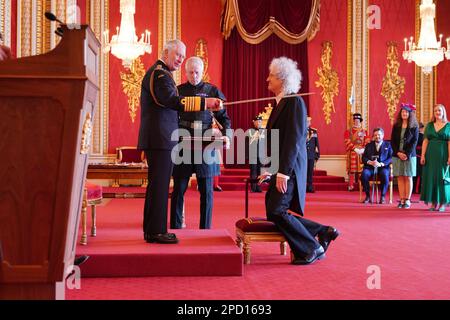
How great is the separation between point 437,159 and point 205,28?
7203 millimetres

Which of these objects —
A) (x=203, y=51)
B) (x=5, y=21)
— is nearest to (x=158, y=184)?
(x=5, y=21)

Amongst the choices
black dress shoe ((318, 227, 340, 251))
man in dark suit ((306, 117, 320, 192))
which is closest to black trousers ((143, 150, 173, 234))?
black dress shoe ((318, 227, 340, 251))

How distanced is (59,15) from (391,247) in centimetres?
483

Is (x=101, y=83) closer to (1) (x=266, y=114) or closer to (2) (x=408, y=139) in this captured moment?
(1) (x=266, y=114)

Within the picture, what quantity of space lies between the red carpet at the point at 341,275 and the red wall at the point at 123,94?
6875mm

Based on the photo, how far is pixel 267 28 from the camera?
13469 millimetres

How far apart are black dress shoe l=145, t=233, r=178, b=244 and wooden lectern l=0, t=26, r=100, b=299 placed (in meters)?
1.52

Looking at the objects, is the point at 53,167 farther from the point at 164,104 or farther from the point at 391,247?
the point at 391,247

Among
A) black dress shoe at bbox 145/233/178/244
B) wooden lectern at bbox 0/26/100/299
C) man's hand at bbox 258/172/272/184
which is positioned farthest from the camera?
man's hand at bbox 258/172/272/184

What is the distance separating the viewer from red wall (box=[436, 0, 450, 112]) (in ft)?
43.1

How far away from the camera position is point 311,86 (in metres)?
13.8

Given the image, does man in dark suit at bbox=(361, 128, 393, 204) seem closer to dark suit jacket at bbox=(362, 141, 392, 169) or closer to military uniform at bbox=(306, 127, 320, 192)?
dark suit jacket at bbox=(362, 141, 392, 169)

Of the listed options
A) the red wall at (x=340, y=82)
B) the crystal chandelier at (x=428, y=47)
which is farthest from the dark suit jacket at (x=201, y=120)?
the red wall at (x=340, y=82)
